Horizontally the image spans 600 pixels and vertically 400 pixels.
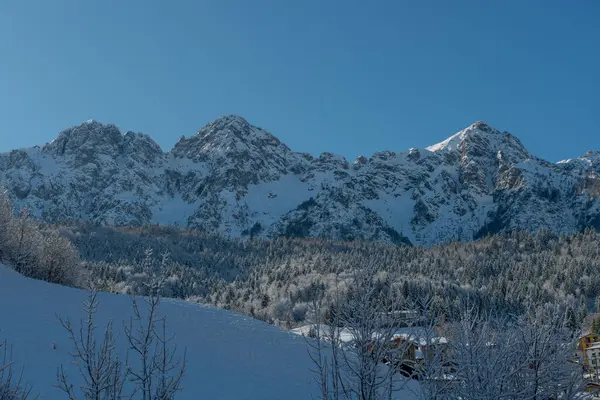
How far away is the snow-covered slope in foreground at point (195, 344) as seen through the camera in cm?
1867

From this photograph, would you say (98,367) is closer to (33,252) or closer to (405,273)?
(33,252)

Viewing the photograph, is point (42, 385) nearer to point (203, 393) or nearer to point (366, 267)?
point (203, 393)

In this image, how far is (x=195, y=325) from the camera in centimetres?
2506

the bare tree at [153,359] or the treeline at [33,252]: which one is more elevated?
the treeline at [33,252]

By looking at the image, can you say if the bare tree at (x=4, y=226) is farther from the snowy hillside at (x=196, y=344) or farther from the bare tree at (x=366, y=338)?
the bare tree at (x=366, y=338)

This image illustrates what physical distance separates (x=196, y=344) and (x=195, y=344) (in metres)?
0.05

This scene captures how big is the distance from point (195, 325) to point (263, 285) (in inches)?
5056

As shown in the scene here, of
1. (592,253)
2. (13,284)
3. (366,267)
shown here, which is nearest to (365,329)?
(366,267)

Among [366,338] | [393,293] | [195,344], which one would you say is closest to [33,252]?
[195,344]

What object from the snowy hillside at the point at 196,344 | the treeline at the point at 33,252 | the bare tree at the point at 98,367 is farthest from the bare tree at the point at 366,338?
the treeline at the point at 33,252

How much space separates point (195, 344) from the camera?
23125 mm

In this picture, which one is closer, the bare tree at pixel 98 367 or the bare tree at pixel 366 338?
the bare tree at pixel 98 367

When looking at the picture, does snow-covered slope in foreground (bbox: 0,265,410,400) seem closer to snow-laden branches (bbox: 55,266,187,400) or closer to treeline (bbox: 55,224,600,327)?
snow-laden branches (bbox: 55,266,187,400)

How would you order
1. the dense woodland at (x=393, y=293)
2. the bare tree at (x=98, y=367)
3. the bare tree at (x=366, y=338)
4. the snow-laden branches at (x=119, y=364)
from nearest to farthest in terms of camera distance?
the bare tree at (x=98, y=367), the snow-laden branches at (x=119, y=364), the bare tree at (x=366, y=338), the dense woodland at (x=393, y=293)
